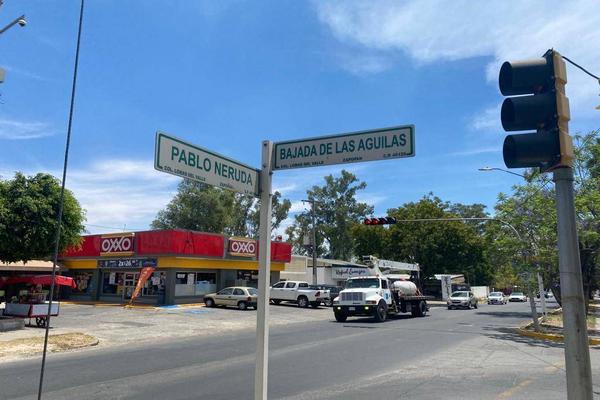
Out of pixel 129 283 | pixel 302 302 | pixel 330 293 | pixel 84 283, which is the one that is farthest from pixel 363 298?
pixel 84 283

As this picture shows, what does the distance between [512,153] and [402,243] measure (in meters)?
53.3

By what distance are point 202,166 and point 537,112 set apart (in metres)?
2.76

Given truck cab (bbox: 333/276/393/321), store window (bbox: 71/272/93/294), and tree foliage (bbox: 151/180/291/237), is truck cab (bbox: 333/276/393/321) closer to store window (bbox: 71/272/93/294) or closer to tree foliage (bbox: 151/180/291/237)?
store window (bbox: 71/272/93/294)

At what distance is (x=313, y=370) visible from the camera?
1109 centimetres

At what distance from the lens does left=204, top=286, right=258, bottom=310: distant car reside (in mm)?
32062

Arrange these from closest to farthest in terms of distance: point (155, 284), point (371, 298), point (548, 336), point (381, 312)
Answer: point (548, 336), point (371, 298), point (381, 312), point (155, 284)

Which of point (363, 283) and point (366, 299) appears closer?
point (366, 299)

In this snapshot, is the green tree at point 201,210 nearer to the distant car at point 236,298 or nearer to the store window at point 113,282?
the store window at point 113,282

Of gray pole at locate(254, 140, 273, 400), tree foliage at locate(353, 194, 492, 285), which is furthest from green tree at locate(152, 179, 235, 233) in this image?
gray pole at locate(254, 140, 273, 400)

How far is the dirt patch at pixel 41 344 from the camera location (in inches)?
549

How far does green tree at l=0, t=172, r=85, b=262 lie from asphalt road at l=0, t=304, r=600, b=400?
743 centimetres

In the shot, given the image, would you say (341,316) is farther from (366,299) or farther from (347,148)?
(347,148)

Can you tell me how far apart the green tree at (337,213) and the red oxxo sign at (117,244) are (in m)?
41.1

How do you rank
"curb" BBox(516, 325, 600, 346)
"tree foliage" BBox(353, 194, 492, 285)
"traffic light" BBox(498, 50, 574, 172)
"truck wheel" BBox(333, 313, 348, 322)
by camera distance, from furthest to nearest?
"tree foliage" BBox(353, 194, 492, 285)
"truck wheel" BBox(333, 313, 348, 322)
"curb" BBox(516, 325, 600, 346)
"traffic light" BBox(498, 50, 574, 172)
